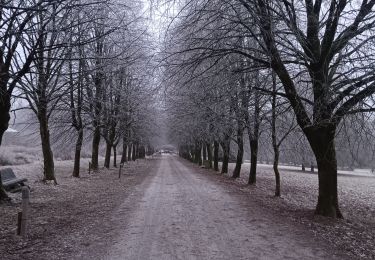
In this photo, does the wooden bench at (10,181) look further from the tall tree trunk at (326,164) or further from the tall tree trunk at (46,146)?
the tall tree trunk at (326,164)

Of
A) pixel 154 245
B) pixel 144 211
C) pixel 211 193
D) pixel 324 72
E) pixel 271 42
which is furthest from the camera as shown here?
pixel 211 193

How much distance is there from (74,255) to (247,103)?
1279cm

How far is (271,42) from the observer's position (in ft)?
31.0

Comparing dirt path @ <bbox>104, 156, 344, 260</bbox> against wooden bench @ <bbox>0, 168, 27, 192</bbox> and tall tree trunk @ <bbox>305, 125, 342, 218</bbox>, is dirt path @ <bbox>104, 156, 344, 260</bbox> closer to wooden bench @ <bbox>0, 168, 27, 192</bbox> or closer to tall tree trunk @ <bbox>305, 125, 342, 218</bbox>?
tall tree trunk @ <bbox>305, 125, 342, 218</bbox>

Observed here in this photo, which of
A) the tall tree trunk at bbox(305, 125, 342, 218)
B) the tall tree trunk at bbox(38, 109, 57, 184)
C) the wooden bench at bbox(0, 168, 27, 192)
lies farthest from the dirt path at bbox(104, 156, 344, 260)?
the tall tree trunk at bbox(38, 109, 57, 184)

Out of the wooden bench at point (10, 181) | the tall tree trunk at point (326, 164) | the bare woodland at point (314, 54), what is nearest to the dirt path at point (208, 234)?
the tall tree trunk at point (326, 164)

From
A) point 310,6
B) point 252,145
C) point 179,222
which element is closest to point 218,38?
point 310,6

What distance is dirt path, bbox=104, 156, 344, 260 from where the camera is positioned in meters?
6.90

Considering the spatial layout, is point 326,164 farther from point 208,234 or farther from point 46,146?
point 46,146

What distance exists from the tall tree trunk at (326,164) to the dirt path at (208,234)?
131 cm

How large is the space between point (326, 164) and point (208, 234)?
4.19m

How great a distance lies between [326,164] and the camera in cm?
1070

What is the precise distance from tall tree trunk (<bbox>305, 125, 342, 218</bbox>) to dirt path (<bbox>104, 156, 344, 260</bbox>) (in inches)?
51.4

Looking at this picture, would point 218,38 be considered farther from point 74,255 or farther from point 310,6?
point 74,255
